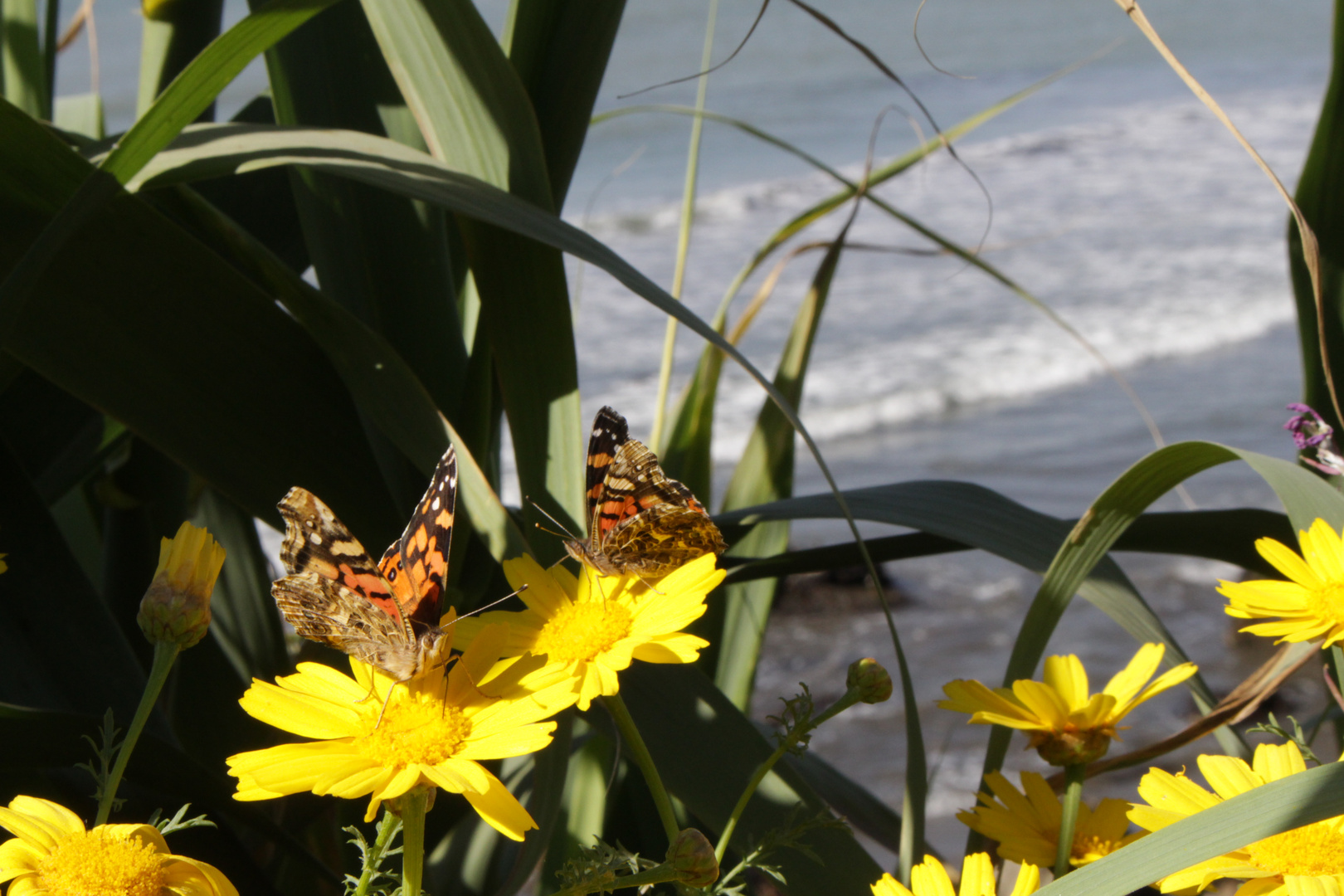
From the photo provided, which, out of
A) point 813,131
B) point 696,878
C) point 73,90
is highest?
point 73,90

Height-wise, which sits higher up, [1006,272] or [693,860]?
[1006,272]

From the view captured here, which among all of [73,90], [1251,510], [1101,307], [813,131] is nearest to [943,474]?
[1101,307]

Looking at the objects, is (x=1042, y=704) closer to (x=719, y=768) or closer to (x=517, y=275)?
(x=719, y=768)

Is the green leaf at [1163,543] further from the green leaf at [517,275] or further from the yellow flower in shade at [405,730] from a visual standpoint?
the yellow flower in shade at [405,730]

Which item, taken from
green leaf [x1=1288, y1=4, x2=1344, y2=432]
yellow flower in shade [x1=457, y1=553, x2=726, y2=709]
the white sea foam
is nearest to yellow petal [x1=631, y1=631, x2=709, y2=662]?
yellow flower in shade [x1=457, y1=553, x2=726, y2=709]

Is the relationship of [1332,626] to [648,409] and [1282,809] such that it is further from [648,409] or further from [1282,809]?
[648,409]

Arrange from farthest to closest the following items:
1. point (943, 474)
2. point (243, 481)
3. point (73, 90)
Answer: point (73, 90)
point (943, 474)
point (243, 481)

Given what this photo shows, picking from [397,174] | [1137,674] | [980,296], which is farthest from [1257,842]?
[980,296]
